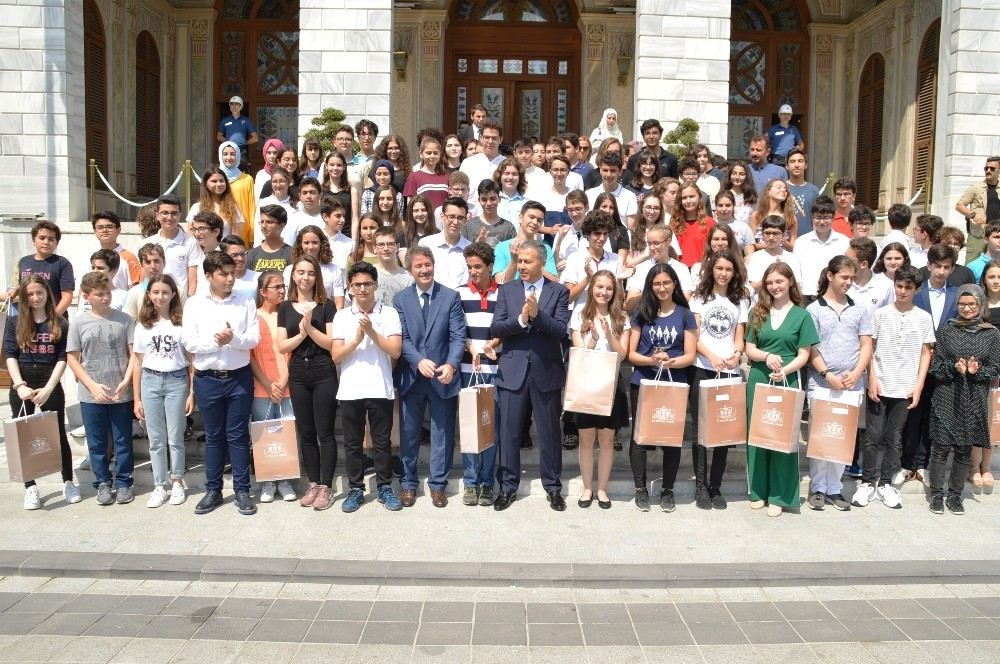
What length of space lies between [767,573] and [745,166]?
15.9 ft

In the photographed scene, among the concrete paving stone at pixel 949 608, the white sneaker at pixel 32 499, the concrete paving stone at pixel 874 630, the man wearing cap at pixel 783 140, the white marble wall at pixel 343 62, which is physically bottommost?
the concrete paving stone at pixel 874 630

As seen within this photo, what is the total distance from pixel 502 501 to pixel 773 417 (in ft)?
6.96

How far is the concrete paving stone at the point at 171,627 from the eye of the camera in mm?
5062

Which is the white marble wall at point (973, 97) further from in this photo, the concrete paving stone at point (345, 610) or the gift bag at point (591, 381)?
the concrete paving stone at point (345, 610)

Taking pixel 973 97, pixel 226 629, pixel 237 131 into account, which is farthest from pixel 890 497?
pixel 237 131

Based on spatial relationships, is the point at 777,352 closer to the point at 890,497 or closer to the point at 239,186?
the point at 890,497

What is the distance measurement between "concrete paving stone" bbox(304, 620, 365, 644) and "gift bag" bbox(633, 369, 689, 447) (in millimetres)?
2662

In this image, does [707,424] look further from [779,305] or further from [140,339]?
[140,339]

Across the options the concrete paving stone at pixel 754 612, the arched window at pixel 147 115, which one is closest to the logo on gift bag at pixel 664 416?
the concrete paving stone at pixel 754 612

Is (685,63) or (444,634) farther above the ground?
(685,63)

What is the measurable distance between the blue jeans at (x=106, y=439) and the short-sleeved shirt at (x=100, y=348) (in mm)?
105

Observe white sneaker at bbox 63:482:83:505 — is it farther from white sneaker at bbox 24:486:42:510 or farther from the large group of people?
white sneaker at bbox 24:486:42:510

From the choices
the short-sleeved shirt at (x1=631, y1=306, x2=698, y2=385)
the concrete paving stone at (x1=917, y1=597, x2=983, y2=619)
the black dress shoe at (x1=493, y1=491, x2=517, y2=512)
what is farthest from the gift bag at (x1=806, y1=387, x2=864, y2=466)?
the black dress shoe at (x1=493, y1=491, x2=517, y2=512)

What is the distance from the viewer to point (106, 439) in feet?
24.1
